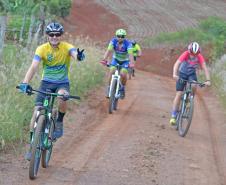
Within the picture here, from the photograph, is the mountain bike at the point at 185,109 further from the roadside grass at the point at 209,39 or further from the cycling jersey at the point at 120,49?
the roadside grass at the point at 209,39

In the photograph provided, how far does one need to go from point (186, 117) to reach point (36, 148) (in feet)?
18.0

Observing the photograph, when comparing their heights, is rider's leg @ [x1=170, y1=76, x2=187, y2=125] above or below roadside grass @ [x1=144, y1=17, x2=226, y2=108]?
below

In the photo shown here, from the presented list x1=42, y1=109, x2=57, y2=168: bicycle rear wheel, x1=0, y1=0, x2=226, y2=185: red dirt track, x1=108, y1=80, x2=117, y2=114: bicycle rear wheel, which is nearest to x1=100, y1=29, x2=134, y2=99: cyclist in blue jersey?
x1=108, y1=80, x2=117, y2=114: bicycle rear wheel

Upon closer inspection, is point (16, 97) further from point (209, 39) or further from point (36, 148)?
point (209, 39)

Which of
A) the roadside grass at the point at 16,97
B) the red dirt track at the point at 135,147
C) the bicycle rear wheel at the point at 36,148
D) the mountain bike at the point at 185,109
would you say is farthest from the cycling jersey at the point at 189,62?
the bicycle rear wheel at the point at 36,148

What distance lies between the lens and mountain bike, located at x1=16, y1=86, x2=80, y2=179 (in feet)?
27.8

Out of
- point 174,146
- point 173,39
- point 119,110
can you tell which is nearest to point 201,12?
point 173,39

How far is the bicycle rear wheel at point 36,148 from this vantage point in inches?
331

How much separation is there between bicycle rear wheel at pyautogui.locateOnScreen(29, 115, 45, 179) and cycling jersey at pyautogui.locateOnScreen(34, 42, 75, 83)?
39.7 inches

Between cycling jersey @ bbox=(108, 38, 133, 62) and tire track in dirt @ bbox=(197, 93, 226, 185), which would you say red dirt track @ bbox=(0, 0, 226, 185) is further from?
cycling jersey @ bbox=(108, 38, 133, 62)

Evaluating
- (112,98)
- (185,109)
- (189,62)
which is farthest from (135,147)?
(112,98)

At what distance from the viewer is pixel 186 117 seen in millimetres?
13312

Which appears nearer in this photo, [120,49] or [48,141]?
[48,141]

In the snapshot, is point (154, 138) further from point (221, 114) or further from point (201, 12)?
point (201, 12)
